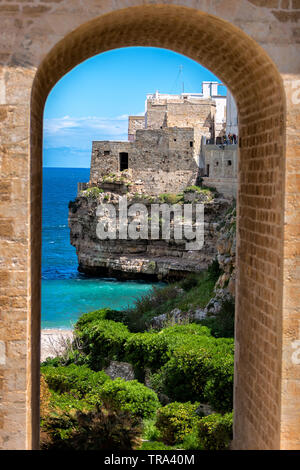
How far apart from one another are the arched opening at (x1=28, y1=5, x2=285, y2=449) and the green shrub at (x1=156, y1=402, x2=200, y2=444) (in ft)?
8.38

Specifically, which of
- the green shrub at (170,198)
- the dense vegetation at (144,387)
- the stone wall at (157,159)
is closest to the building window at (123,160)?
the stone wall at (157,159)

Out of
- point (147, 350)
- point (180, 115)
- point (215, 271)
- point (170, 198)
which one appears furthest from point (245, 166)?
point (180, 115)

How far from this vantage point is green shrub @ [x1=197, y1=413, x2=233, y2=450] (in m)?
7.73

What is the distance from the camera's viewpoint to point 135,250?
33.0 metres

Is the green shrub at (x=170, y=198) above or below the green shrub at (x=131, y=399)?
above

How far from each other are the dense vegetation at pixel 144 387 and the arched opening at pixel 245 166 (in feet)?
7.23

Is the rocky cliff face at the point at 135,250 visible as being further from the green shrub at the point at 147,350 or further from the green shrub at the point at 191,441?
the green shrub at the point at 191,441

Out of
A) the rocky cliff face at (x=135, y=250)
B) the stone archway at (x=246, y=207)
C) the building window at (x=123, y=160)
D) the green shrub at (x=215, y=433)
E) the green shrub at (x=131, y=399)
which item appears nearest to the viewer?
the stone archway at (x=246, y=207)

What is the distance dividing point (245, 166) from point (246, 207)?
473 millimetres

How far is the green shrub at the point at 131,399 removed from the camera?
9703 millimetres

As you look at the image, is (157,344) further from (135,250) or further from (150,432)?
(135,250)

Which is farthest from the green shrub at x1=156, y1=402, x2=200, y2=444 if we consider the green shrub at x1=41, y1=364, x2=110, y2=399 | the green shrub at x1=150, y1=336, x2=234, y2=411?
the green shrub at x1=41, y1=364, x2=110, y2=399

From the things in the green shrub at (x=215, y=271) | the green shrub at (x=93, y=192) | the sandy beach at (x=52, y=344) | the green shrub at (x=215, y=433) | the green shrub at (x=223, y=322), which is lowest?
the sandy beach at (x=52, y=344)
